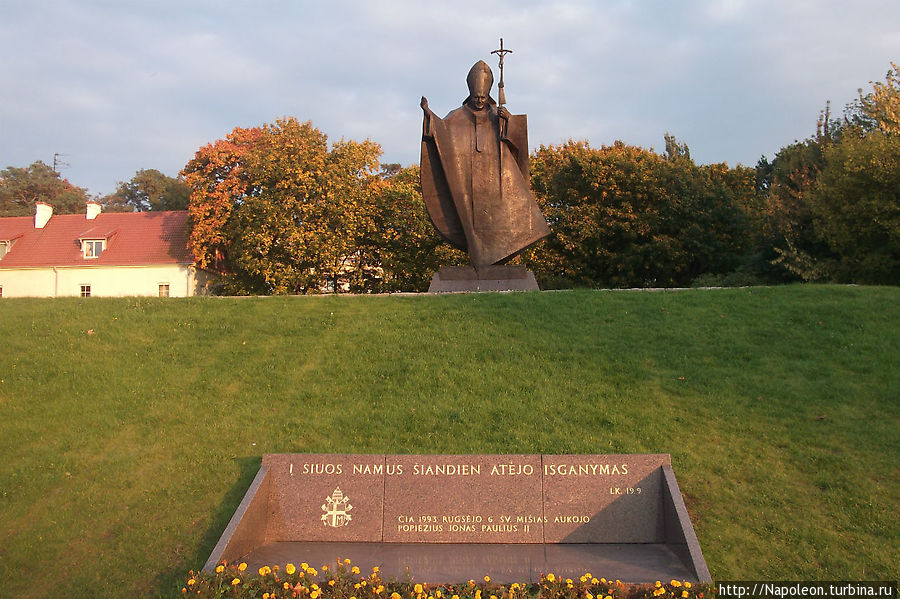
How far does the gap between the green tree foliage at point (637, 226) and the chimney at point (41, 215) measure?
2675cm

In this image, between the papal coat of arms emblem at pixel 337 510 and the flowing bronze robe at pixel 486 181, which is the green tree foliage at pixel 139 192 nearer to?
the flowing bronze robe at pixel 486 181

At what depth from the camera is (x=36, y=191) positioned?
51562 mm

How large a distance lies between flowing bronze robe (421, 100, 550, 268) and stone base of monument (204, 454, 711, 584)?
821 centimetres

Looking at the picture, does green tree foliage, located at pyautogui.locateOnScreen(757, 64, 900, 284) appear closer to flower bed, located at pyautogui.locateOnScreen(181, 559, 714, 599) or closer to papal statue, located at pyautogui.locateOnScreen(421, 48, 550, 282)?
→ papal statue, located at pyautogui.locateOnScreen(421, 48, 550, 282)

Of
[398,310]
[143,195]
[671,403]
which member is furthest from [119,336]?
[143,195]

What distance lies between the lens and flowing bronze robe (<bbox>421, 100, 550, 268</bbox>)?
571 inches

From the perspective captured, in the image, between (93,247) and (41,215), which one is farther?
(41,215)

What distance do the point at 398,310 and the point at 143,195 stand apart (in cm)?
4769

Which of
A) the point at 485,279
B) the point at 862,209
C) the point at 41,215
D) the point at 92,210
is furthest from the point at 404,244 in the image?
the point at 41,215

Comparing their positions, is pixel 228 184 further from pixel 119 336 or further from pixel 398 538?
pixel 398 538

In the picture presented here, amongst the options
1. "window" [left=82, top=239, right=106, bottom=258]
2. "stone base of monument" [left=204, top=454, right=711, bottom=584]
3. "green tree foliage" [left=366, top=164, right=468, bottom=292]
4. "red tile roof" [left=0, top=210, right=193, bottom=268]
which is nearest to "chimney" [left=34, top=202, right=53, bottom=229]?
"red tile roof" [left=0, top=210, right=193, bottom=268]

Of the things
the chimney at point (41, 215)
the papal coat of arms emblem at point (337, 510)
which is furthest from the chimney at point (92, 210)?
the papal coat of arms emblem at point (337, 510)

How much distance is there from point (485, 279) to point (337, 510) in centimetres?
834

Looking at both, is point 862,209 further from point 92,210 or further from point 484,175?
point 92,210
